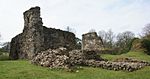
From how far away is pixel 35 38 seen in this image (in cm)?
3441

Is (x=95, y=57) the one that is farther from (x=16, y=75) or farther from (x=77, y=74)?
(x=16, y=75)

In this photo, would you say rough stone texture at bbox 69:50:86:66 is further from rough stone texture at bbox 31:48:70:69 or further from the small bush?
the small bush

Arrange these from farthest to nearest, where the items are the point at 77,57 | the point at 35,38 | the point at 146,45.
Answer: the point at 146,45 → the point at 35,38 → the point at 77,57

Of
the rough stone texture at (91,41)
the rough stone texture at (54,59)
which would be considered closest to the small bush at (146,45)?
the rough stone texture at (91,41)

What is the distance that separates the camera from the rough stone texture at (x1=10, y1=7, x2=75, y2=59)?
34469mm

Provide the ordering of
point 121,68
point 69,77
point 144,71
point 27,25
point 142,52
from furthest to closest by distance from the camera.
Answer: point 142,52 < point 27,25 < point 121,68 < point 144,71 < point 69,77

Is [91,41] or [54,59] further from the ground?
[91,41]

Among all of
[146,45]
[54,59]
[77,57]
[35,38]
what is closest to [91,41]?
[146,45]

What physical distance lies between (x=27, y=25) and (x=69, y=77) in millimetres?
16870

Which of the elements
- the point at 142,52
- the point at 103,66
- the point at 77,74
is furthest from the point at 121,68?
the point at 142,52

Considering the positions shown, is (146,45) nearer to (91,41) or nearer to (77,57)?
(91,41)

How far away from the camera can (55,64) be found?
24.2m

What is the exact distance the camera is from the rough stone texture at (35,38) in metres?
34.5

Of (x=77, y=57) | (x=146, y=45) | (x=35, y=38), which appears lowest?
(x=77, y=57)
